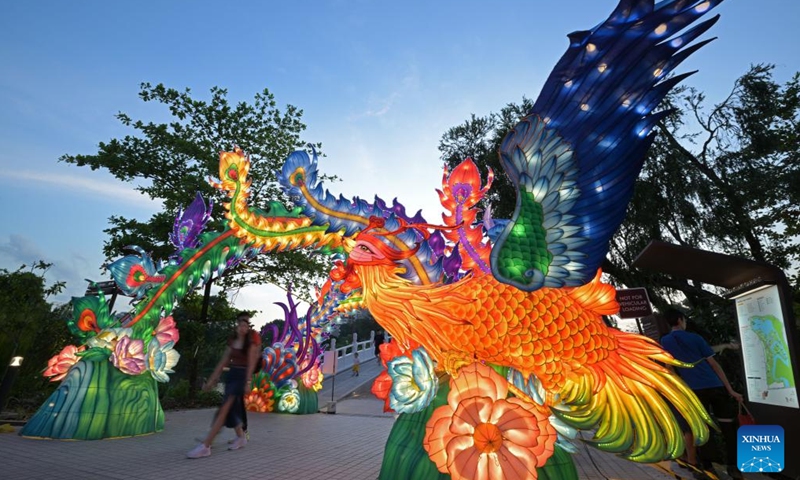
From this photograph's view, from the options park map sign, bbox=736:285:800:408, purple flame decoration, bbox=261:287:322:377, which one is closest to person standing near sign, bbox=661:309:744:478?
park map sign, bbox=736:285:800:408

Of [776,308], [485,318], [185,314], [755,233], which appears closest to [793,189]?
[755,233]

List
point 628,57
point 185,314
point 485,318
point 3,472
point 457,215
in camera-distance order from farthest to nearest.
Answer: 1. point 185,314
2. point 457,215
3. point 3,472
4. point 485,318
5. point 628,57

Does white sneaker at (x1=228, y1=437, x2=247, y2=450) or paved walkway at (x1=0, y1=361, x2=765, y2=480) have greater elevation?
white sneaker at (x1=228, y1=437, x2=247, y2=450)

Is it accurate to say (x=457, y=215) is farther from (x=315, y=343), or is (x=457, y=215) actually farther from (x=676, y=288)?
(x=676, y=288)

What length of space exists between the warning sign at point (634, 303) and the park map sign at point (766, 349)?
0.89 meters

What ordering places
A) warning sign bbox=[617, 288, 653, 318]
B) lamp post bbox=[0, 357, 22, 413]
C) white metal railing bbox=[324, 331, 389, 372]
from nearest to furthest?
warning sign bbox=[617, 288, 653, 318] → lamp post bbox=[0, 357, 22, 413] → white metal railing bbox=[324, 331, 389, 372]

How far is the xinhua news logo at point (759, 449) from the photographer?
11.1ft

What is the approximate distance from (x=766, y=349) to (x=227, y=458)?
18.4 feet

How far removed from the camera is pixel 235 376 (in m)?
5.05

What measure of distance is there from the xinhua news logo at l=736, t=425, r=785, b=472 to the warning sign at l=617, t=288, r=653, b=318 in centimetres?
180

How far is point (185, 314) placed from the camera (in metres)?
14.1

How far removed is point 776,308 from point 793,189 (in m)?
6.53

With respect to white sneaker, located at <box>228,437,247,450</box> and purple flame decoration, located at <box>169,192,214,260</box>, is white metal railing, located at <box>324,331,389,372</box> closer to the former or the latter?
purple flame decoration, located at <box>169,192,214,260</box>

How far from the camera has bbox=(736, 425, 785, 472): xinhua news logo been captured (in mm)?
3393
